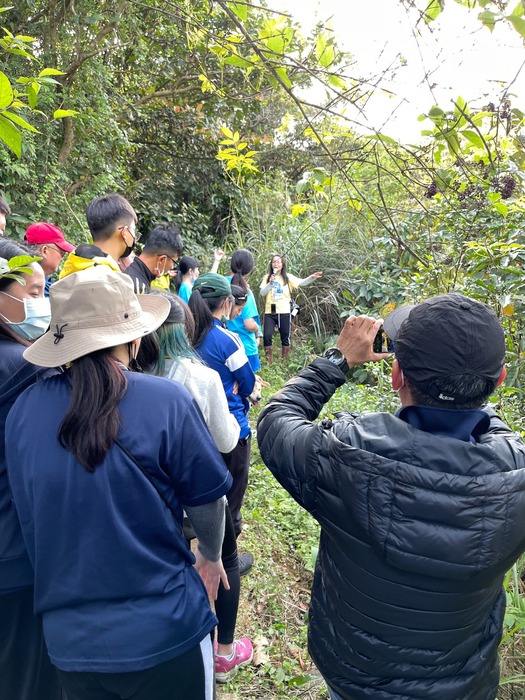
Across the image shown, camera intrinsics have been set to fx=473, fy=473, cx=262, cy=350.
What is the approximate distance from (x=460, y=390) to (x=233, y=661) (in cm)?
193

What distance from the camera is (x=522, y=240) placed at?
2920 mm

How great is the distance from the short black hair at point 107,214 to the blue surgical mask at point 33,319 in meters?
1.04

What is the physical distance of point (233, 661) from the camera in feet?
7.43

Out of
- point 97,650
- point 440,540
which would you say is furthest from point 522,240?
point 97,650

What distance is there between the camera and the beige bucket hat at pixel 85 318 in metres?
1.22

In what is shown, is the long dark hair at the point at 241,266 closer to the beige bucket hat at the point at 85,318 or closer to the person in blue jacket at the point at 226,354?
the person in blue jacket at the point at 226,354

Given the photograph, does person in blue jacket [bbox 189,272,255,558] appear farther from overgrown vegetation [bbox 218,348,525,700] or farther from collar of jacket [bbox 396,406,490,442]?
collar of jacket [bbox 396,406,490,442]

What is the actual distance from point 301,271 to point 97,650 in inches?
279

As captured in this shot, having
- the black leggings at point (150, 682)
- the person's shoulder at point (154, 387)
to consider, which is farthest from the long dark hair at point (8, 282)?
the black leggings at point (150, 682)

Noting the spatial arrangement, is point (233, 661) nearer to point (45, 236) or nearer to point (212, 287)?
point (212, 287)

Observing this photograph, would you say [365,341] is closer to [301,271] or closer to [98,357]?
[98,357]

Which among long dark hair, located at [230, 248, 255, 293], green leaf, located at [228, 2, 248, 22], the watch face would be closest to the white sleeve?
the watch face

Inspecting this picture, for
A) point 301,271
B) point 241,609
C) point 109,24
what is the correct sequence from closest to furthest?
point 241,609, point 109,24, point 301,271

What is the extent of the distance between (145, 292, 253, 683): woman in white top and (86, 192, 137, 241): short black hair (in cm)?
98
